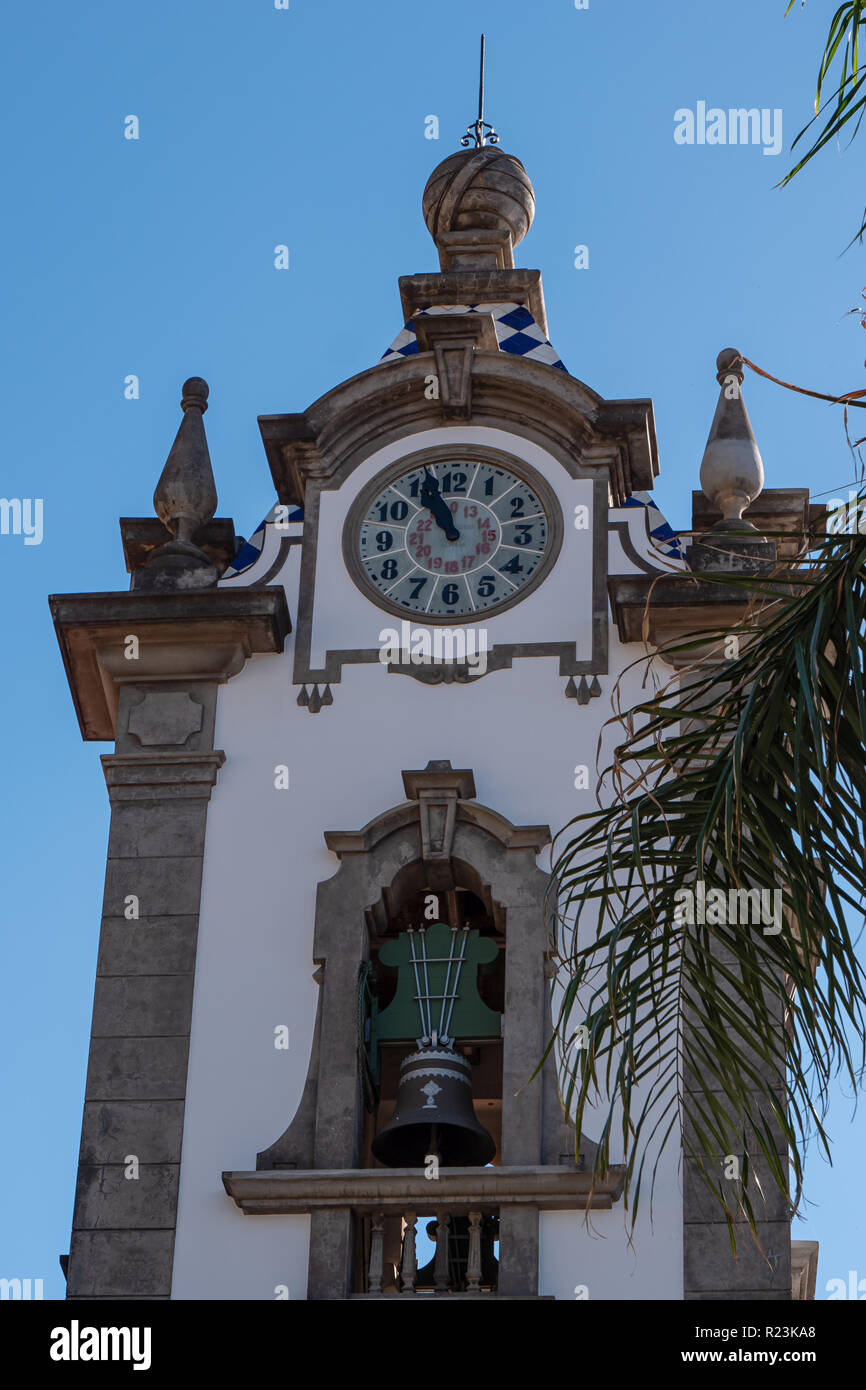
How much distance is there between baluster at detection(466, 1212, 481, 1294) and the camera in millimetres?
16156

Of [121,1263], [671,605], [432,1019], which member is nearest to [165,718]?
[432,1019]

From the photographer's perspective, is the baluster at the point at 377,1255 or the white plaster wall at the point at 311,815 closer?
the baluster at the point at 377,1255

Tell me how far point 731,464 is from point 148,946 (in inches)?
208

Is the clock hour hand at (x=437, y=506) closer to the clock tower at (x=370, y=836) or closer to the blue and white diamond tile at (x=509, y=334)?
the clock tower at (x=370, y=836)

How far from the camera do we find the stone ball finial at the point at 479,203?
2291cm

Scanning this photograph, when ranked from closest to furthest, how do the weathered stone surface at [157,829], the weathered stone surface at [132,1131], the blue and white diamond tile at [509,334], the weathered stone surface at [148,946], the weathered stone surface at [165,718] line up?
1. the weathered stone surface at [132,1131]
2. the weathered stone surface at [148,946]
3. the weathered stone surface at [157,829]
4. the weathered stone surface at [165,718]
5. the blue and white diamond tile at [509,334]

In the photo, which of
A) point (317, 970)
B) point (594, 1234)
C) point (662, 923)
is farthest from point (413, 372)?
point (662, 923)

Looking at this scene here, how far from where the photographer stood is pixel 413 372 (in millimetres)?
19906

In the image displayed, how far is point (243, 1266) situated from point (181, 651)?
14.7 feet

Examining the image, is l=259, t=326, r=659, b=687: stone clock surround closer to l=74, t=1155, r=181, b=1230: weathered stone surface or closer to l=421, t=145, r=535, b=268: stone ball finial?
l=421, t=145, r=535, b=268: stone ball finial

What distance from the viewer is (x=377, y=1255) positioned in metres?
16.4

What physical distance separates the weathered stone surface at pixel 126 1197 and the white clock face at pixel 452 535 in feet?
14.5

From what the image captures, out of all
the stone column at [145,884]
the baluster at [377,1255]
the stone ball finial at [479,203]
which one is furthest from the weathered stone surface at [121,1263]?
the stone ball finial at [479,203]
